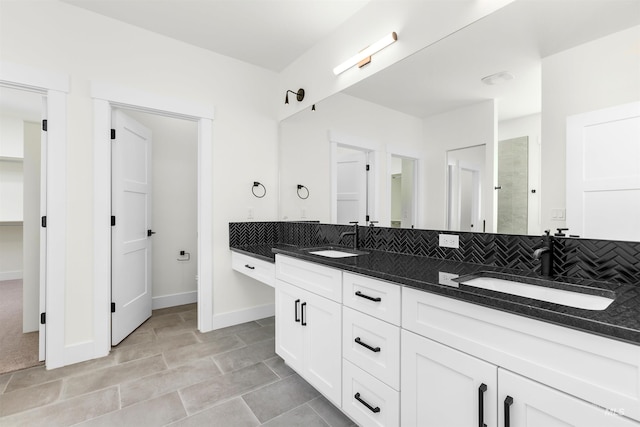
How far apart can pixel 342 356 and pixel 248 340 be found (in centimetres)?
138

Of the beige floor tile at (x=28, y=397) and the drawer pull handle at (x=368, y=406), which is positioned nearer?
the drawer pull handle at (x=368, y=406)

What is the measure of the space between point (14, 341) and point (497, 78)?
4102 millimetres

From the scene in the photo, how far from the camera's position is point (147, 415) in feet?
5.40

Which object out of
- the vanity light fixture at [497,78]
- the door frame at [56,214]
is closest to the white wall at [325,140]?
the vanity light fixture at [497,78]

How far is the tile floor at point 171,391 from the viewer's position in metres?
1.62

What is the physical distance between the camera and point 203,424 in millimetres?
1585

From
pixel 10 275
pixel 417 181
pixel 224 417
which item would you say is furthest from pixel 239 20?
pixel 10 275

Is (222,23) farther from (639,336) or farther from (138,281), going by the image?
(639,336)

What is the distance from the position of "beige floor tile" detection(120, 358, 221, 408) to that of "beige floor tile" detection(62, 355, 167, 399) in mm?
91

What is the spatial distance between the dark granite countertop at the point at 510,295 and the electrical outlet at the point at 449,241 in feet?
0.33

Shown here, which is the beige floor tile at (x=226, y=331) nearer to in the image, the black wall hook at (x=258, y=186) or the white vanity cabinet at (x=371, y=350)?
the black wall hook at (x=258, y=186)

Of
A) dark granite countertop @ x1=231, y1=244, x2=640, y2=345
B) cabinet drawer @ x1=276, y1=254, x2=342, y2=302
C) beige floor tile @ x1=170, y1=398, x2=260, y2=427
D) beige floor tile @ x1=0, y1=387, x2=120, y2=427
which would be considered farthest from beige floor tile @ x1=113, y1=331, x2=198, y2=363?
dark granite countertop @ x1=231, y1=244, x2=640, y2=345

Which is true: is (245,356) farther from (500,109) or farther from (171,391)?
(500,109)

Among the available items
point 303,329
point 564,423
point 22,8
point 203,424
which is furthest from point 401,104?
point 22,8
